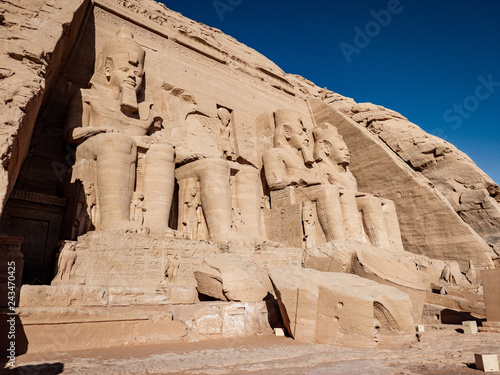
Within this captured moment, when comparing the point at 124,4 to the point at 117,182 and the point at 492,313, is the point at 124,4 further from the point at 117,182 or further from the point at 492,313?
the point at 492,313

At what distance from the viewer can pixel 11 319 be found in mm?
2428

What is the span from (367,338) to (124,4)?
23.9ft

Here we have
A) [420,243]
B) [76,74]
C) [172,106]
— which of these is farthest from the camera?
[420,243]

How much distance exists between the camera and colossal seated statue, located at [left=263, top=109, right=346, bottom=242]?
657 centimetres

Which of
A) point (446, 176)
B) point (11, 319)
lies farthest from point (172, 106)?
point (446, 176)

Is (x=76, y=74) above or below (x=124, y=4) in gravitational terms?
below

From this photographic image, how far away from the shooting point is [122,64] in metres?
5.74

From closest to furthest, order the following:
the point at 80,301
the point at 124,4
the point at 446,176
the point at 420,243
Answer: the point at 80,301 < the point at 124,4 < the point at 420,243 < the point at 446,176

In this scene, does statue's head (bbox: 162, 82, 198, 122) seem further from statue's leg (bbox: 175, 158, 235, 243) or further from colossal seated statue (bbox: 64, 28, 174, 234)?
statue's leg (bbox: 175, 158, 235, 243)

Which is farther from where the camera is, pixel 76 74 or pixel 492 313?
pixel 76 74

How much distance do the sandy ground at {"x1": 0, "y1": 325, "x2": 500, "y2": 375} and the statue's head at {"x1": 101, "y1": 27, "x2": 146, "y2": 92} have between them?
13.5 feet

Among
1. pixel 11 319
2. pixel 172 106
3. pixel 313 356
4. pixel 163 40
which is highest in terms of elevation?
pixel 163 40

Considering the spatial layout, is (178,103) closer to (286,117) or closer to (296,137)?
(286,117)

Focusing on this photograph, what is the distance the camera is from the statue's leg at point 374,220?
24.1ft
